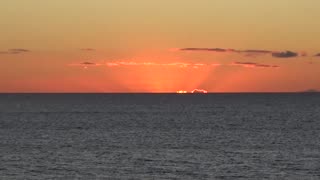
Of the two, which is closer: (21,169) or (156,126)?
(21,169)

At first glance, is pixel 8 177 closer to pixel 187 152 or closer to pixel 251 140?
pixel 187 152

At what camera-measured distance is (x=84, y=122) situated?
147625 mm

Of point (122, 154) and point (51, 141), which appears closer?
point (122, 154)

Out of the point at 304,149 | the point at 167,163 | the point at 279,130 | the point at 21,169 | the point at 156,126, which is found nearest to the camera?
the point at 21,169

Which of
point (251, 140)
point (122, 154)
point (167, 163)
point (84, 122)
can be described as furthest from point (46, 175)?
point (84, 122)

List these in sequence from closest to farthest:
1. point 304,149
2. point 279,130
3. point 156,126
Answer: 1. point 304,149
2. point 279,130
3. point 156,126

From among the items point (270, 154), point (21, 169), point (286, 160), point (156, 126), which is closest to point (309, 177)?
point (286, 160)

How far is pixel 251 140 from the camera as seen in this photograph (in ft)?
321

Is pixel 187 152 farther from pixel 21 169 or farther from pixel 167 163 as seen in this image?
pixel 21 169

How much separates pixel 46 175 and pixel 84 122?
87.3m

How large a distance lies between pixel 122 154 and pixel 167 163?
10622 mm

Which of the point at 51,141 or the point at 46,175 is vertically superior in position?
the point at 51,141

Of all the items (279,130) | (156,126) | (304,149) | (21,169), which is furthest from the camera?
(156,126)

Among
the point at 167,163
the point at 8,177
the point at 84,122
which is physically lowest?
the point at 8,177
